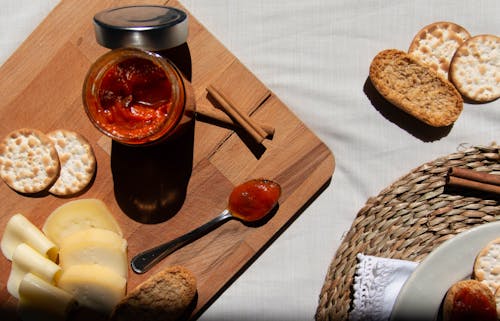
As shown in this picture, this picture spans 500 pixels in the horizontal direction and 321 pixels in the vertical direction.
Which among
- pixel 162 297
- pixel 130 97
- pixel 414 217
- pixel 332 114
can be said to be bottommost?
pixel 162 297

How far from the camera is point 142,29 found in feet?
3.34

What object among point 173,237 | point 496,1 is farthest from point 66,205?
point 496,1

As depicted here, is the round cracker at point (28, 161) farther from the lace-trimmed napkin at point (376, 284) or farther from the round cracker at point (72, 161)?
the lace-trimmed napkin at point (376, 284)

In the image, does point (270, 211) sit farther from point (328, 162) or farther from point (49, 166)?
point (49, 166)

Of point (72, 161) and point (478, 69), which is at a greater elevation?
point (478, 69)

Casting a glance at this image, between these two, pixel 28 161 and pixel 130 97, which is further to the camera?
pixel 28 161

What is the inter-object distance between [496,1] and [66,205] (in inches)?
35.5

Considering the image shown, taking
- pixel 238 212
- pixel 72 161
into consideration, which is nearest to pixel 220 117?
pixel 238 212

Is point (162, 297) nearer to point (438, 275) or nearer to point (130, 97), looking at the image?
point (130, 97)

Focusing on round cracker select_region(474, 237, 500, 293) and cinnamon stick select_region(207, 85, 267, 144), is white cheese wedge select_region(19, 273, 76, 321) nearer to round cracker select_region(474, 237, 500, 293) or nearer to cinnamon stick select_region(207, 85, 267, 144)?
cinnamon stick select_region(207, 85, 267, 144)

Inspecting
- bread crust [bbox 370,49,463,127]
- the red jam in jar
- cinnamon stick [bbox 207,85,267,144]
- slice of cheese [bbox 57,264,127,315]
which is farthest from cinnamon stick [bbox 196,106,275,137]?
slice of cheese [bbox 57,264,127,315]

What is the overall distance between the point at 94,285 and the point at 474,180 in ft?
2.35

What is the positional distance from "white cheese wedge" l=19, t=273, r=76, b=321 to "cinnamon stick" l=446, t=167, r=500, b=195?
734 mm

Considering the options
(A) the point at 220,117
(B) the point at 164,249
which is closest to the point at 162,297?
(B) the point at 164,249
